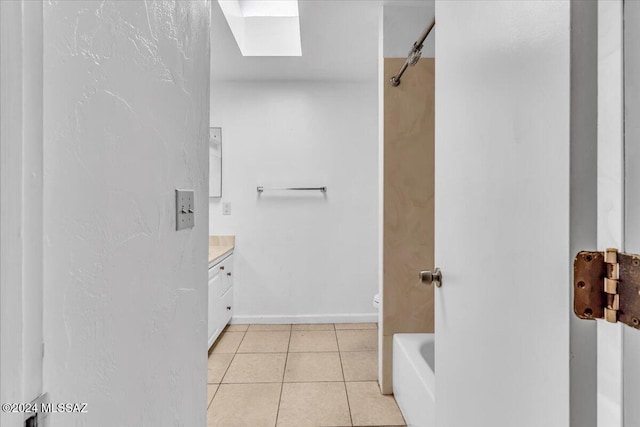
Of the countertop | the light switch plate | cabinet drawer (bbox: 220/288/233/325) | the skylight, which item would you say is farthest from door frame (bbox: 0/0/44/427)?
the countertop

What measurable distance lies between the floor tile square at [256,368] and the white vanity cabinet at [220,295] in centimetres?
31

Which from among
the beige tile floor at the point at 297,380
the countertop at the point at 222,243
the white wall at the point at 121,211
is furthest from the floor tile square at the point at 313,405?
the countertop at the point at 222,243

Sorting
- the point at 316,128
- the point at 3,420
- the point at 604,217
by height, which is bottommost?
the point at 3,420

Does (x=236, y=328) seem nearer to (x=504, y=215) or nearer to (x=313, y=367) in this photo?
(x=313, y=367)

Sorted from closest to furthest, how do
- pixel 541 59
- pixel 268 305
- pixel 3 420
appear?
pixel 3 420
pixel 541 59
pixel 268 305

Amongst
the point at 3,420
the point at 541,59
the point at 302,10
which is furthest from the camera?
the point at 302,10

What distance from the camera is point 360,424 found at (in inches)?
71.4

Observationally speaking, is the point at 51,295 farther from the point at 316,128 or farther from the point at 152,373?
the point at 316,128

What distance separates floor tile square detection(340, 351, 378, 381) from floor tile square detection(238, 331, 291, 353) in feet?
1.67

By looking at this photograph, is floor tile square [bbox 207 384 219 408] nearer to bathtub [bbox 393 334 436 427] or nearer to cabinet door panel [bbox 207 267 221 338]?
cabinet door panel [bbox 207 267 221 338]

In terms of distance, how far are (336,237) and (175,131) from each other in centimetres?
261

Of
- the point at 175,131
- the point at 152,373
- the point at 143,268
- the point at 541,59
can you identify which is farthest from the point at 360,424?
the point at 541,59

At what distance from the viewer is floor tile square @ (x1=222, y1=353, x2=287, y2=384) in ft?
7.52

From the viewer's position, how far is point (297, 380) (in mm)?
2264
